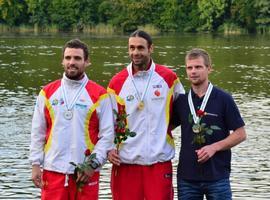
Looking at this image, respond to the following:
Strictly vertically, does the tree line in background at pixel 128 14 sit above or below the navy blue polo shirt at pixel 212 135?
below

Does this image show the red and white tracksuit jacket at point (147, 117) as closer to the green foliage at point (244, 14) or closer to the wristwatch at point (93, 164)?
the wristwatch at point (93, 164)

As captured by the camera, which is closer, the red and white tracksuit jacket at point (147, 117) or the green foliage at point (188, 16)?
the red and white tracksuit jacket at point (147, 117)

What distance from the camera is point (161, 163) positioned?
697cm

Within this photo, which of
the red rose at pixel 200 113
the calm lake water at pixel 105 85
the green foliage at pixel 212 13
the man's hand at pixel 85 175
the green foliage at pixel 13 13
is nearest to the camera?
the man's hand at pixel 85 175

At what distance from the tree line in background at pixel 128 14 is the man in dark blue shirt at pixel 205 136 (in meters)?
90.2

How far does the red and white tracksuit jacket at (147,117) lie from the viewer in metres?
6.93

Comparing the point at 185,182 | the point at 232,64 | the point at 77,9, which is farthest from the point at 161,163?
the point at 77,9

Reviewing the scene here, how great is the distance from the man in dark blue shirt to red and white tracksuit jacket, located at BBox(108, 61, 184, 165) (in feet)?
0.94

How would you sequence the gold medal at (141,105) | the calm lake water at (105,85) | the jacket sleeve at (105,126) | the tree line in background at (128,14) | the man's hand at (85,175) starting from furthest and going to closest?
the tree line in background at (128,14) < the calm lake water at (105,85) < the gold medal at (141,105) < the jacket sleeve at (105,126) < the man's hand at (85,175)

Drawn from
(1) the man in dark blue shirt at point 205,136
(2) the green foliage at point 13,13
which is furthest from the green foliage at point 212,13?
(1) the man in dark blue shirt at point 205,136

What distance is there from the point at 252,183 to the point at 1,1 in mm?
97955

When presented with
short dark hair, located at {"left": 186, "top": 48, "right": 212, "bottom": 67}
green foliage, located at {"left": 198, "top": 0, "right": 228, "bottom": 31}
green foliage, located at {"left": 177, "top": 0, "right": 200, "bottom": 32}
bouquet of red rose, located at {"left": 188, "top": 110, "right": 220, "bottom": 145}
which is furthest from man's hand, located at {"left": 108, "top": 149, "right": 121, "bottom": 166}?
green foliage, located at {"left": 177, "top": 0, "right": 200, "bottom": 32}

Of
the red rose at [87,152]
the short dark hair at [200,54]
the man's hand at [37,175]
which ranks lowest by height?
the man's hand at [37,175]

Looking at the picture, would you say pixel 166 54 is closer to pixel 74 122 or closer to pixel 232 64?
pixel 232 64
